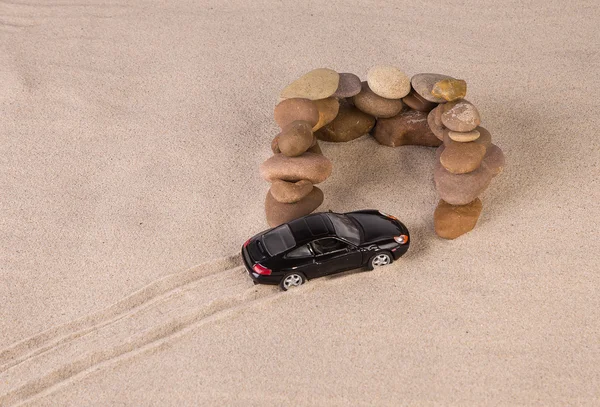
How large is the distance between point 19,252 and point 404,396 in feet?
12.4

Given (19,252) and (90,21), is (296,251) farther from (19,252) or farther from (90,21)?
(90,21)

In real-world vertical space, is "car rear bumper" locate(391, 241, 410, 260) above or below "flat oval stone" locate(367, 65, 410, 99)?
below

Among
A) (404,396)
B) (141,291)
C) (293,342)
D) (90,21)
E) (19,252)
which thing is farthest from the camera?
(90,21)

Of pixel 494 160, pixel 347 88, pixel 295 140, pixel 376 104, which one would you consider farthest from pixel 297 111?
pixel 494 160

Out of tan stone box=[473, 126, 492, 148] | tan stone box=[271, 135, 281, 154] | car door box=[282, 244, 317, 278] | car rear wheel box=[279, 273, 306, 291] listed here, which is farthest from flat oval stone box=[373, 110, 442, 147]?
car rear wheel box=[279, 273, 306, 291]

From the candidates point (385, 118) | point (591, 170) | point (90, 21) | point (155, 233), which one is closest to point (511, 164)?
point (591, 170)

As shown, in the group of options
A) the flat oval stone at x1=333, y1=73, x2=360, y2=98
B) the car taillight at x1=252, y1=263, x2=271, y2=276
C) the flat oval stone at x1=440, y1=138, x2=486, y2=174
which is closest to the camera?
the car taillight at x1=252, y1=263, x2=271, y2=276

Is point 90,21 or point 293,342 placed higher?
point 90,21

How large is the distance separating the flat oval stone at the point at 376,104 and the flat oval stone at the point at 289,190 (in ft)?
3.90

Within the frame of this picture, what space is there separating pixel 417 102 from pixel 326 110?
37.7 inches

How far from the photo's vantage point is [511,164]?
705cm

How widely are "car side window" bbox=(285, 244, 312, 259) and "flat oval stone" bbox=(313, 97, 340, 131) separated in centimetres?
145

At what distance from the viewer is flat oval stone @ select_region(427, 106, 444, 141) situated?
262 inches

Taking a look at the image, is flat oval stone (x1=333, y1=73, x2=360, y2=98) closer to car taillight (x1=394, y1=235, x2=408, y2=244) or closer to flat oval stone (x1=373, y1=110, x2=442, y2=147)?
flat oval stone (x1=373, y1=110, x2=442, y2=147)
